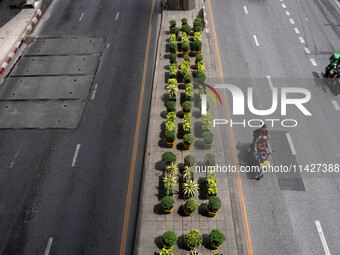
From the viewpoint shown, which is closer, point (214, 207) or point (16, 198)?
point (214, 207)

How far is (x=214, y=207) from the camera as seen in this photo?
1245cm

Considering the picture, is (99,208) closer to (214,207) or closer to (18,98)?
(214,207)

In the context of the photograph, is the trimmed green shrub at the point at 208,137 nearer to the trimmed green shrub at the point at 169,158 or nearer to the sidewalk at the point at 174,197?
the sidewalk at the point at 174,197

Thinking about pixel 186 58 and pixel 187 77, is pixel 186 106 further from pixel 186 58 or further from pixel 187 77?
pixel 186 58

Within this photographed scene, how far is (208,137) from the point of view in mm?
15297

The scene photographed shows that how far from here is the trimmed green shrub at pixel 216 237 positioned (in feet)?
37.3

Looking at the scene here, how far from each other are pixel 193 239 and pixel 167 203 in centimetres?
213

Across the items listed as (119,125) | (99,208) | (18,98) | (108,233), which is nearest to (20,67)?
(18,98)

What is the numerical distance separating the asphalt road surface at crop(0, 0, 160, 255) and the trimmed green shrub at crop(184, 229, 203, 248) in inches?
127

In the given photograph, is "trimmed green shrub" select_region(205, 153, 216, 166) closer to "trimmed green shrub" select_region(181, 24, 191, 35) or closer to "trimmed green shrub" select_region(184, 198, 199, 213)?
"trimmed green shrub" select_region(184, 198, 199, 213)

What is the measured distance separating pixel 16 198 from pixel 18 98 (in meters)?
8.64

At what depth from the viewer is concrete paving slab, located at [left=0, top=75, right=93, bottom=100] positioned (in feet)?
65.2

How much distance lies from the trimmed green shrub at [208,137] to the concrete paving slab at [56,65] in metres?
11.5

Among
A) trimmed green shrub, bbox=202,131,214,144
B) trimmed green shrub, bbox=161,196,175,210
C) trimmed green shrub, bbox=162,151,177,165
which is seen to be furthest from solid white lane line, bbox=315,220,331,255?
trimmed green shrub, bbox=162,151,177,165
